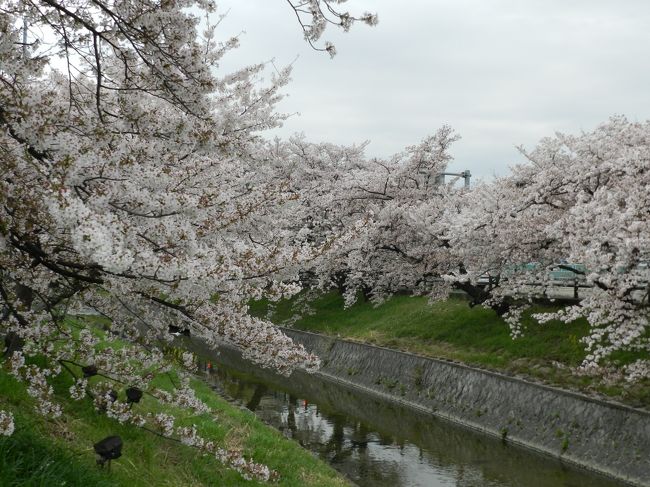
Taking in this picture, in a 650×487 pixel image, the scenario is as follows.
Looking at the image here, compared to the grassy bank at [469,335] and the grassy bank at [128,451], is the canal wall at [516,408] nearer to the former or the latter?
the grassy bank at [469,335]

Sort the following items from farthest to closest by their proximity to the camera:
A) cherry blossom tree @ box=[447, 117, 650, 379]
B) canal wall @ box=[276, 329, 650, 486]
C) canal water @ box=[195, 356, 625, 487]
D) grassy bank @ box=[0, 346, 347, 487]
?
canal water @ box=[195, 356, 625, 487] < canal wall @ box=[276, 329, 650, 486] < cherry blossom tree @ box=[447, 117, 650, 379] < grassy bank @ box=[0, 346, 347, 487]

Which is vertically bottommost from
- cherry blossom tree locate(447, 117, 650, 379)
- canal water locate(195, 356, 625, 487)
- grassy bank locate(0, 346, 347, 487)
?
canal water locate(195, 356, 625, 487)

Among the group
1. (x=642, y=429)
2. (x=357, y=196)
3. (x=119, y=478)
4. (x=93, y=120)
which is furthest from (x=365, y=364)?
(x=93, y=120)

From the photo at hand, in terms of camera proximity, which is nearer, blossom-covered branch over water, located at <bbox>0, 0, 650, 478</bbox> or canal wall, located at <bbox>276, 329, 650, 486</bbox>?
blossom-covered branch over water, located at <bbox>0, 0, 650, 478</bbox>

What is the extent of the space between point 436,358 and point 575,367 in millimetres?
5181

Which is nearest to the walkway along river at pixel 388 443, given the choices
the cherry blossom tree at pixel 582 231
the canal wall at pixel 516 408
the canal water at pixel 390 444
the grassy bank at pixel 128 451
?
the canal water at pixel 390 444

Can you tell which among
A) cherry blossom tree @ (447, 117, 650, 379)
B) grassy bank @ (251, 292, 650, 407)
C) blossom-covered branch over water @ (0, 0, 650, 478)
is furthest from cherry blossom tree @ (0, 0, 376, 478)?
grassy bank @ (251, 292, 650, 407)

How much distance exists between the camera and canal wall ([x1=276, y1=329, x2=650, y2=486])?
1345cm

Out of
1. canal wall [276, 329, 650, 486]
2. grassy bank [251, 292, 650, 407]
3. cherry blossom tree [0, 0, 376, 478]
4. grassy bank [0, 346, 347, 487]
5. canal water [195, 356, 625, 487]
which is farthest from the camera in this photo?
grassy bank [251, 292, 650, 407]

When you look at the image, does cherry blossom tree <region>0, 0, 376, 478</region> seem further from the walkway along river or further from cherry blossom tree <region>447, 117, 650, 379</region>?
cherry blossom tree <region>447, 117, 650, 379</region>

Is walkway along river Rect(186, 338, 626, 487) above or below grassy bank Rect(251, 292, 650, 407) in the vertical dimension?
below

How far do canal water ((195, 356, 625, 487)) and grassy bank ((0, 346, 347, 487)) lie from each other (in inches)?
77.5

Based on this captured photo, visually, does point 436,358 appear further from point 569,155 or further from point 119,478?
point 119,478

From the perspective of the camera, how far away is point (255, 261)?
7293 mm
